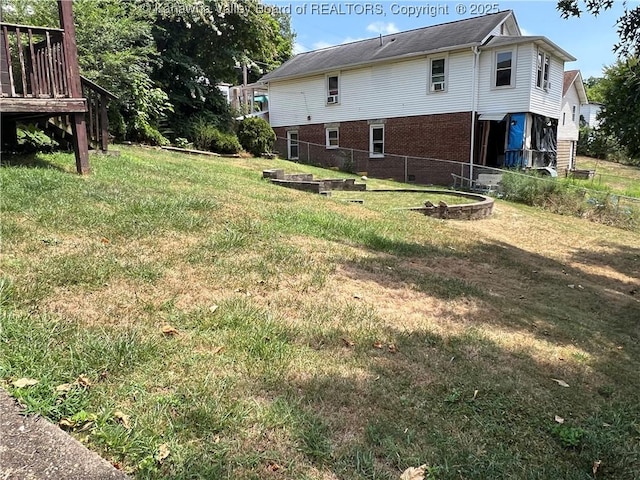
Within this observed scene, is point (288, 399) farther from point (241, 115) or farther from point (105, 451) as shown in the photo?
point (241, 115)

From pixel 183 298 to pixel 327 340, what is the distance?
119cm

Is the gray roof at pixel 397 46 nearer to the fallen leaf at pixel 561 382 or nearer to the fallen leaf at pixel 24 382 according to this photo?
the fallen leaf at pixel 561 382

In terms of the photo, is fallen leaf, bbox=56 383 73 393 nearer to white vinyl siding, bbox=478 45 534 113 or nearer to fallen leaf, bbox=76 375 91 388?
fallen leaf, bbox=76 375 91 388

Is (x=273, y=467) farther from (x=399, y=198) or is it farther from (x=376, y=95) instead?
(x=376, y=95)

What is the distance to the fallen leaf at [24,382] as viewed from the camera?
94.8 inches

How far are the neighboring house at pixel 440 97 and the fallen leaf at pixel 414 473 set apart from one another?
18817 millimetres

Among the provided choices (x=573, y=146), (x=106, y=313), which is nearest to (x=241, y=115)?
(x=573, y=146)

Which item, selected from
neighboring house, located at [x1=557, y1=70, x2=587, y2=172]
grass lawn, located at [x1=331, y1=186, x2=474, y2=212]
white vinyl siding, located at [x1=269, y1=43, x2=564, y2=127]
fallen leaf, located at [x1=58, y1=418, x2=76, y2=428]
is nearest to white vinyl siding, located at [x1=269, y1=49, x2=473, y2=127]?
white vinyl siding, located at [x1=269, y1=43, x2=564, y2=127]

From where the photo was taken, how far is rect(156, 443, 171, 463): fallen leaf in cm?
213

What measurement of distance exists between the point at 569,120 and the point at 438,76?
41.1 feet

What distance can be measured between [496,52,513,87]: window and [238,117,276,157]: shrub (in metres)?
9.44

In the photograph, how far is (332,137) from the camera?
25.0m

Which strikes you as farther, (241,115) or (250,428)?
(241,115)

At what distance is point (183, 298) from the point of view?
12.5ft
